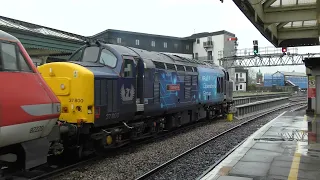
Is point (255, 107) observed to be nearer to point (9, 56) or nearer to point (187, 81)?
point (187, 81)

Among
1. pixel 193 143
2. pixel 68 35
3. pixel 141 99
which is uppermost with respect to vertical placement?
pixel 68 35

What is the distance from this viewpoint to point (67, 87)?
8.20 metres

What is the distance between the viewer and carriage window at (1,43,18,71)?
4938 millimetres

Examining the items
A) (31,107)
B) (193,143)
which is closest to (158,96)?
(193,143)

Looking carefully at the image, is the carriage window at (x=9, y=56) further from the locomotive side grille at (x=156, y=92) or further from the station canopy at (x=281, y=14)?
the locomotive side grille at (x=156, y=92)

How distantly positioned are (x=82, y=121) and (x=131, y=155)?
2.17 metres

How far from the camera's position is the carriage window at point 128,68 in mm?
9738

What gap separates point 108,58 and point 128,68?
28.4 inches

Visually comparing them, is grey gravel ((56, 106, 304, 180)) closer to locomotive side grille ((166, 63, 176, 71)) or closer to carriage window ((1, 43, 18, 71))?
locomotive side grille ((166, 63, 176, 71))

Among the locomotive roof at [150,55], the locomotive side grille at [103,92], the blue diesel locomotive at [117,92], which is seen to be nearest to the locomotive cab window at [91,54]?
the blue diesel locomotive at [117,92]

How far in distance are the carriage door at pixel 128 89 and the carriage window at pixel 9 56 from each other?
449cm

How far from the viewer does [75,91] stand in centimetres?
812

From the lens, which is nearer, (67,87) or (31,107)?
(31,107)

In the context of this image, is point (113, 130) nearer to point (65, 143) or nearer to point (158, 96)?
point (65, 143)
